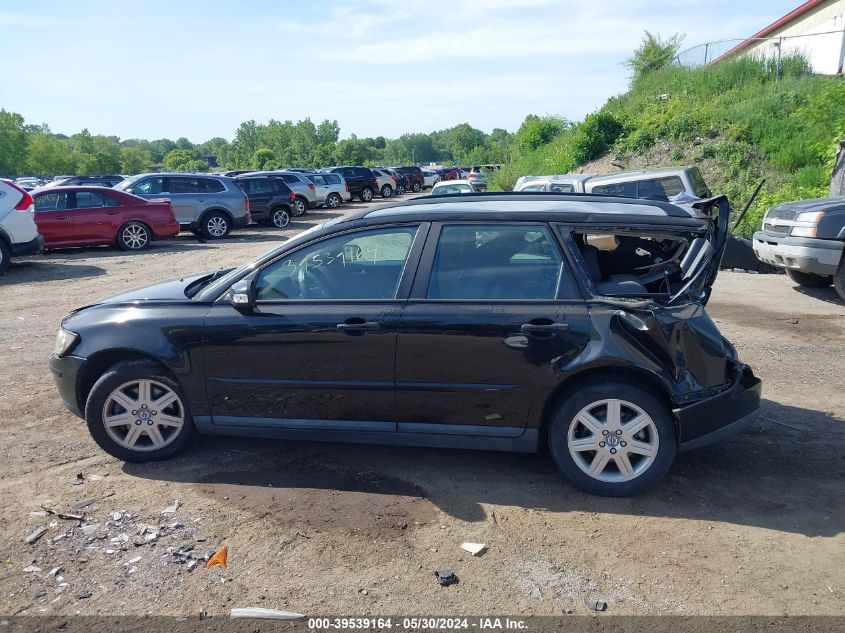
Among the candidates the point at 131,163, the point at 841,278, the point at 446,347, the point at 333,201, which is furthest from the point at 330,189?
the point at 131,163

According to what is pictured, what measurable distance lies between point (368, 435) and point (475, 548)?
1115 millimetres

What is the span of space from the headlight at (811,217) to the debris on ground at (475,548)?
8.32 metres

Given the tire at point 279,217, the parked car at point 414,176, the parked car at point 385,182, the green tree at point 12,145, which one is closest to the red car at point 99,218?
the tire at point 279,217

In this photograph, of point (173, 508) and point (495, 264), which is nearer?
point (173, 508)

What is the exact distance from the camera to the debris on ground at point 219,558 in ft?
12.2

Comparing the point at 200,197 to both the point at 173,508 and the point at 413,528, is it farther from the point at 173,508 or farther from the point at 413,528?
the point at 413,528

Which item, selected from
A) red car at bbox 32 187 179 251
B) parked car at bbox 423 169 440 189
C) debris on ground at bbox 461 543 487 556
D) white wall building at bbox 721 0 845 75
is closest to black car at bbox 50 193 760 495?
debris on ground at bbox 461 543 487 556

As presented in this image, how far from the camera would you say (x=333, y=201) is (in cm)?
3278

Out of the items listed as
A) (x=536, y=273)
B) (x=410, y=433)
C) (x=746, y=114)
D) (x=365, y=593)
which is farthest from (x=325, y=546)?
(x=746, y=114)

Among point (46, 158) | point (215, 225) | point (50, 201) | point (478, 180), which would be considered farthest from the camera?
point (46, 158)

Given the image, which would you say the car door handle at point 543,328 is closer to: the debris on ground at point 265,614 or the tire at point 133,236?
the debris on ground at point 265,614

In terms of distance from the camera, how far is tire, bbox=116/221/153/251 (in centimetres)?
1708

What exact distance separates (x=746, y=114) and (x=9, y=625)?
2290cm

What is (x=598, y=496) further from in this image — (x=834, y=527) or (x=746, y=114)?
(x=746, y=114)
